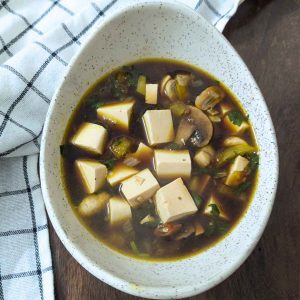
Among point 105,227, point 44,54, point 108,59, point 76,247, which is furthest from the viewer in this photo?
point 44,54

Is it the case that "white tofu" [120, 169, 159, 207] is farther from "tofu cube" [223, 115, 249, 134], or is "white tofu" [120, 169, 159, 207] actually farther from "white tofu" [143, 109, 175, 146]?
"tofu cube" [223, 115, 249, 134]

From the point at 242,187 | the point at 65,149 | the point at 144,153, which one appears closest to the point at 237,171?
the point at 242,187

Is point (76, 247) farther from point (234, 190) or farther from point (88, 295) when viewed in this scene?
point (234, 190)

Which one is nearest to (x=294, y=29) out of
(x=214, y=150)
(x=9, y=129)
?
(x=214, y=150)

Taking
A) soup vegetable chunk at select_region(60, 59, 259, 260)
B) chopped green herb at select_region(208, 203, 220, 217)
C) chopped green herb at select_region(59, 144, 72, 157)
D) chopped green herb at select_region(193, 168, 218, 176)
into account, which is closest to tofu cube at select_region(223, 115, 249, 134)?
soup vegetable chunk at select_region(60, 59, 259, 260)

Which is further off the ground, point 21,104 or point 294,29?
point 294,29

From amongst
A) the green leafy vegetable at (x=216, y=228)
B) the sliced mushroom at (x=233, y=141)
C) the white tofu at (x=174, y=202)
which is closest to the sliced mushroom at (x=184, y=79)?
the sliced mushroom at (x=233, y=141)
